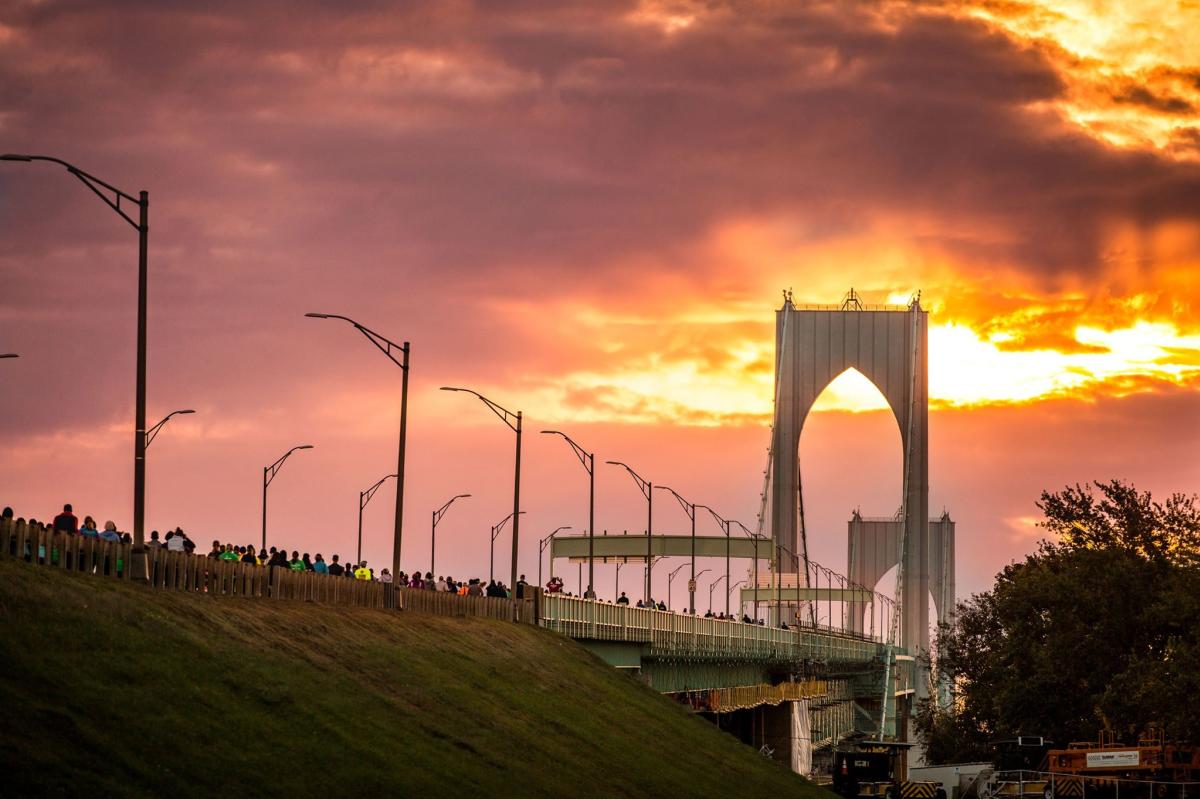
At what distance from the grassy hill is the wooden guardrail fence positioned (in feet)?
3.00

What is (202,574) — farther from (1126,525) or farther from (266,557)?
(1126,525)

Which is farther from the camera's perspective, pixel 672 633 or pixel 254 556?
pixel 672 633

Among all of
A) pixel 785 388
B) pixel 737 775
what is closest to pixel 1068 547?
pixel 737 775

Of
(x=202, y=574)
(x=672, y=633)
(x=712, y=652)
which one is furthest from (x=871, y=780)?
(x=202, y=574)

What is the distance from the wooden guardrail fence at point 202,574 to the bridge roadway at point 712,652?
9.65 meters

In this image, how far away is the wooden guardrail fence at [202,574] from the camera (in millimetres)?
35531

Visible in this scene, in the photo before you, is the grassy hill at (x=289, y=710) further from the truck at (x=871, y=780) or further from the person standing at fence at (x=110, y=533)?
the truck at (x=871, y=780)

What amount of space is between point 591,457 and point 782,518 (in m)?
55.7

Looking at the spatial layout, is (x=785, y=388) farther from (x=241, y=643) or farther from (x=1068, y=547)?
(x=241, y=643)

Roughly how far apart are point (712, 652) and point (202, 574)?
1794 inches

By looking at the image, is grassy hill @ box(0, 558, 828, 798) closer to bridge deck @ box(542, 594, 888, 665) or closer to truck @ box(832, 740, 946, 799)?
bridge deck @ box(542, 594, 888, 665)

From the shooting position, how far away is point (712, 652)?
A: 84750mm

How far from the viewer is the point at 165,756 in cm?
2756

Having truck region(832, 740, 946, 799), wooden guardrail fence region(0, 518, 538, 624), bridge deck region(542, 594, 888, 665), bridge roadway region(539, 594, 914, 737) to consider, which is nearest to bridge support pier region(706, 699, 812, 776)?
bridge roadway region(539, 594, 914, 737)
